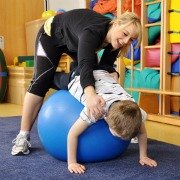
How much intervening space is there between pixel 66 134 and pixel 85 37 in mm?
459

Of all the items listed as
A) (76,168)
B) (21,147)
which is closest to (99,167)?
(76,168)

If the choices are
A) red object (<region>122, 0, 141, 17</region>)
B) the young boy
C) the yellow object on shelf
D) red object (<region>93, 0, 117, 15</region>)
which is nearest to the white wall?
red object (<region>93, 0, 117, 15</region>)

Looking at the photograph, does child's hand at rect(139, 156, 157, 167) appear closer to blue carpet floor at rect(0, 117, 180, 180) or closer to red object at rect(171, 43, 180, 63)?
blue carpet floor at rect(0, 117, 180, 180)

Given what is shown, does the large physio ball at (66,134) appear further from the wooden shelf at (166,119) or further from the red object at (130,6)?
the red object at (130,6)

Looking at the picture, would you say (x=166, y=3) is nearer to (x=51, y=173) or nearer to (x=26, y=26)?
(x=51, y=173)

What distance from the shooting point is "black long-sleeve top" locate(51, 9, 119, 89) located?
143 cm

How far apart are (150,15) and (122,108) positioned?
1.91 metres

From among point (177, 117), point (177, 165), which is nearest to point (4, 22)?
point (177, 117)

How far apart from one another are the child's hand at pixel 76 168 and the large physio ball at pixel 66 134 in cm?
Answer: 7

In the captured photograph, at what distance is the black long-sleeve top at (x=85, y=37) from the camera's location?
1.43 metres

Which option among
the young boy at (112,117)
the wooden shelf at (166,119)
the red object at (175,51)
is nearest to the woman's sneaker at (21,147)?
the young boy at (112,117)

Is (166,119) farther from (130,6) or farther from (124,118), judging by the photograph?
(124,118)

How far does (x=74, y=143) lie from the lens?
58.4 inches

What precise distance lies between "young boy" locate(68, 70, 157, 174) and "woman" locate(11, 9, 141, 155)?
0.18 ft
